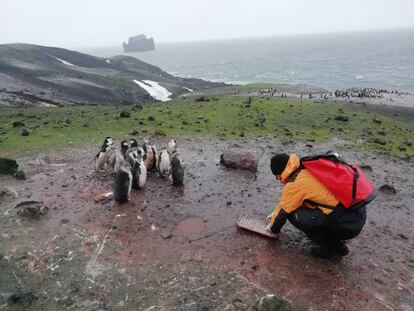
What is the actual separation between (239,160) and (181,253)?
5.32 meters

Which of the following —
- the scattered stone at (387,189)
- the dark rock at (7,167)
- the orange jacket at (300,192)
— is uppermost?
the orange jacket at (300,192)

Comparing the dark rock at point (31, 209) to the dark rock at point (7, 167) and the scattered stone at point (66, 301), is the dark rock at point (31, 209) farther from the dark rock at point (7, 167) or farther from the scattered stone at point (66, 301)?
the scattered stone at point (66, 301)

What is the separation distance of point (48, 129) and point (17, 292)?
458 inches

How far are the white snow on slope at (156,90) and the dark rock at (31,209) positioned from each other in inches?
1206

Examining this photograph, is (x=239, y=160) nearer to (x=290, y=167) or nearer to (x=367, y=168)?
(x=367, y=168)

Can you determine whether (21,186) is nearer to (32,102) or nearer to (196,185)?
(196,185)

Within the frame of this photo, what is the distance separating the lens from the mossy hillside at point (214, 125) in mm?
15945

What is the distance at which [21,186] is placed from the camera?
1054cm

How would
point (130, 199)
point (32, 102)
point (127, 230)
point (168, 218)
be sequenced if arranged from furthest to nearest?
point (32, 102) < point (130, 199) < point (168, 218) < point (127, 230)

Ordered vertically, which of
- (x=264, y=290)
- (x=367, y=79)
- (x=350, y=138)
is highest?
(x=264, y=290)

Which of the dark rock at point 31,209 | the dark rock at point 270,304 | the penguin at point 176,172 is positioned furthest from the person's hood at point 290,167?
the dark rock at point 31,209

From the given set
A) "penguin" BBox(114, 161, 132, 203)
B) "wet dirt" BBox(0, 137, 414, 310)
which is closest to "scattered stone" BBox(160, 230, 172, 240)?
"wet dirt" BBox(0, 137, 414, 310)

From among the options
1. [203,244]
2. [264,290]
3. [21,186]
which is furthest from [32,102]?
[264,290]

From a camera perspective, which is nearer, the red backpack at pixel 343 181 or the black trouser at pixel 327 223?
the red backpack at pixel 343 181
